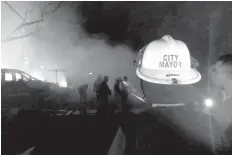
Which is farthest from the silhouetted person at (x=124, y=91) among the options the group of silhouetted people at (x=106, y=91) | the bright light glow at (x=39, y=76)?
the bright light glow at (x=39, y=76)

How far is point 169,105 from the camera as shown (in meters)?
1.87

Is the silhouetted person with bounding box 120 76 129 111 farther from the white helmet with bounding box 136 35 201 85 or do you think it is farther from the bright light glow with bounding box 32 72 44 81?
the bright light glow with bounding box 32 72 44 81

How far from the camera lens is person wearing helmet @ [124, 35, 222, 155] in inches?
65.3

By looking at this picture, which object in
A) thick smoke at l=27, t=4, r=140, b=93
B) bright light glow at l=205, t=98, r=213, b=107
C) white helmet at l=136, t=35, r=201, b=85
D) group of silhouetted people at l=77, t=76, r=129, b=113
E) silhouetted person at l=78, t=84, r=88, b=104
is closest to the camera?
white helmet at l=136, t=35, r=201, b=85

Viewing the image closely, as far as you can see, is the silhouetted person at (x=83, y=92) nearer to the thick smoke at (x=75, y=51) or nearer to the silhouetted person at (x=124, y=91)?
the thick smoke at (x=75, y=51)

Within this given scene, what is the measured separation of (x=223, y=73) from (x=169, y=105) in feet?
3.03

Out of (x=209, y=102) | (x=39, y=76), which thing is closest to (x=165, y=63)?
(x=209, y=102)

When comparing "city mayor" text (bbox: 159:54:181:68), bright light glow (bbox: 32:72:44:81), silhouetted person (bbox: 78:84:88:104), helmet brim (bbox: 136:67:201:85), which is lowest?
silhouetted person (bbox: 78:84:88:104)

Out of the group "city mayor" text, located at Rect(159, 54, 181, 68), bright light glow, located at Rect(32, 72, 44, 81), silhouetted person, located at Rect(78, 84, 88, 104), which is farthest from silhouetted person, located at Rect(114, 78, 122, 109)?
"city mayor" text, located at Rect(159, 54, 181, 68)

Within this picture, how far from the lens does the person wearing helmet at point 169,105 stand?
1.66 m

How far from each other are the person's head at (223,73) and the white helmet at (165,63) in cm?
78

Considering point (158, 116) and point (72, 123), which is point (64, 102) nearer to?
point (72, 123)

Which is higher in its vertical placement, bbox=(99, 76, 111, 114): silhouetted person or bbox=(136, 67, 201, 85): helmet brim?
bbox=(136, 67, 201, 85): helmet brim

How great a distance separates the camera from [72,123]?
10.5 ft
